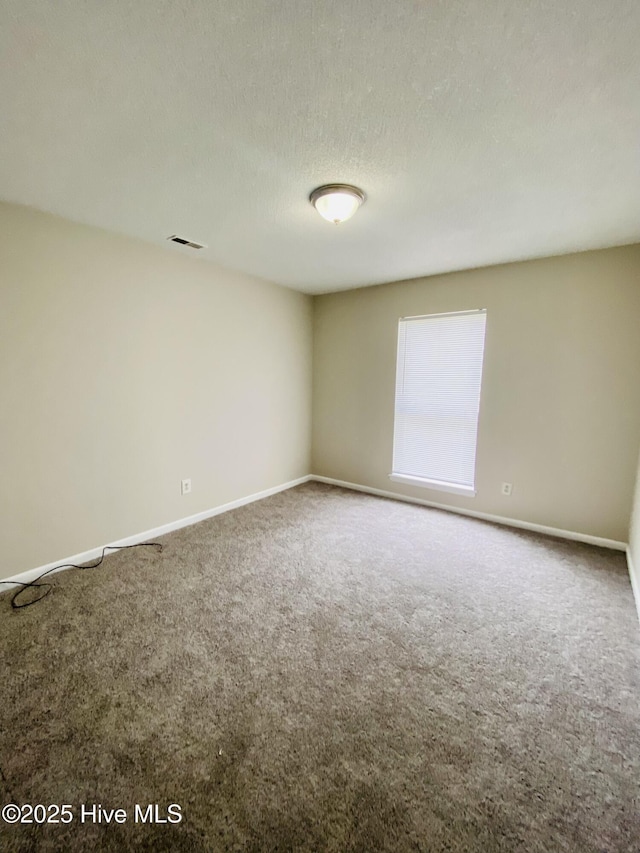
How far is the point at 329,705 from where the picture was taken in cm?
151

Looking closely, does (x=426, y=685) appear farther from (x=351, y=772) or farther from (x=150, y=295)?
(x=150, y=295)

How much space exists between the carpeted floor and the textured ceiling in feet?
7.68

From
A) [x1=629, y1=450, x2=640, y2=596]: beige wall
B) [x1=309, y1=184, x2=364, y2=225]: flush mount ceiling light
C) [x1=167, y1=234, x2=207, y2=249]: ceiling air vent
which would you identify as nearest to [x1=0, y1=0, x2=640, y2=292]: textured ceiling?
[x1=309, y1=184, x2=364, y2=225]: flush mount ceiling light

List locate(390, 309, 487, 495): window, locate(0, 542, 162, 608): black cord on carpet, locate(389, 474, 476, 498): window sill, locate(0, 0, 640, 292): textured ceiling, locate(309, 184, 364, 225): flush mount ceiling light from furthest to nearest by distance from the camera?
locate(389, 474, 476, 498): window sill
locate(390, 309, 487, 495): window
locate(0, 542, 162, 608): black cord on carpet
locate(309, 184, 364, 225): flush mount ceiling light
locate(0, 0, 640, 292): textured ceiling

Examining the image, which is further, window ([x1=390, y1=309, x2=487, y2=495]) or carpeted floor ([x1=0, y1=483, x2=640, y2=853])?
window ([x1=390, y1=309, x2=487, y2=495])

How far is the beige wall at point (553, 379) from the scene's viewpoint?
2.79 metres

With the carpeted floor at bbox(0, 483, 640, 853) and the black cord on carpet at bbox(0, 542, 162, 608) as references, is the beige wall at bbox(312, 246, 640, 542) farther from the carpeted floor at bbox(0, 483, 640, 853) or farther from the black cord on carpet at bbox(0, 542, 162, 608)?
the black cord on carpet at bbox(0, 542, 162, 608)

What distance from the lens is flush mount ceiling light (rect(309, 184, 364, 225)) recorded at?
1903 millimetres

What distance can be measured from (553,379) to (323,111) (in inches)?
106

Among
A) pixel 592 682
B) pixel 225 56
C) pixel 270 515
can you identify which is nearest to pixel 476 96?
pixel 225 56

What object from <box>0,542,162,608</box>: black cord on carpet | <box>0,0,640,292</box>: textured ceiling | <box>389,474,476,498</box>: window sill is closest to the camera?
<box>0,0,640,292</box>: textured ceiling

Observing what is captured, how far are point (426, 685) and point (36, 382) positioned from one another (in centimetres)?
280

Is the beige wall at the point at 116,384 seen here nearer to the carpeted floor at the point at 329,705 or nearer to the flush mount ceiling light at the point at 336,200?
the carpeted floor at the point at 329,705

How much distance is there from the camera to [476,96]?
50.7 inches
